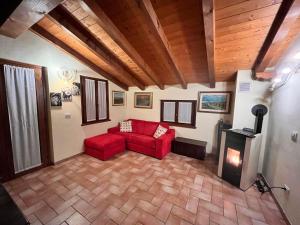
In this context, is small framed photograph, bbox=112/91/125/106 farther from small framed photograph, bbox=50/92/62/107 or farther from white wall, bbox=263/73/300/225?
white wall, bbox=263/73/300/225

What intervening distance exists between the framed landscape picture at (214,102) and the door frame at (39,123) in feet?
12.7

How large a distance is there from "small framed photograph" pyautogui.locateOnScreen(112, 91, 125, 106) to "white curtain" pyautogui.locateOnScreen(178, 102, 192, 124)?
2179 mm

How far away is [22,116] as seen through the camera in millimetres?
2627

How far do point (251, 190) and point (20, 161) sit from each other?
14.6 feet

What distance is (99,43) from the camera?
2.78 metres

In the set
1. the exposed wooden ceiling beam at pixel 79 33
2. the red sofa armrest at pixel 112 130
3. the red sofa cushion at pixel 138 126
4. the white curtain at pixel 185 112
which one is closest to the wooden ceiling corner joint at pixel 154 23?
the exposed wooden ceiling beam at pixel 79 33

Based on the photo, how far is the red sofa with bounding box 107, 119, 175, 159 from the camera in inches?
139

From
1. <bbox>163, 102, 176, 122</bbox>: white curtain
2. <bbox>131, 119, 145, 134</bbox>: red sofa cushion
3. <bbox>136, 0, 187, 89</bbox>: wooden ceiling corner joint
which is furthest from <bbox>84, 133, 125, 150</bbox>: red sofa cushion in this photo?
<bbox>136, 0, 187, 89</bbox>: wooden ceiling corner joint

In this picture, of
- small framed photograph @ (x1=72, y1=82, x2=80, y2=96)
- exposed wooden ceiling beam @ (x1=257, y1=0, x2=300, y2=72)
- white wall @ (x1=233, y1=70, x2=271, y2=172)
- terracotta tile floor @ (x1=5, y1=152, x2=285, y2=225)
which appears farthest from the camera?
small framed photograph @ (x1=72, y1=82, x2=80, y2=96)

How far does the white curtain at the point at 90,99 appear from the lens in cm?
373

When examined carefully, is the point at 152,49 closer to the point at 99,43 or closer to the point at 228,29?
the point at 99,43

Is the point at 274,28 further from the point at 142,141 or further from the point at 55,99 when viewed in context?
the point at 55,99

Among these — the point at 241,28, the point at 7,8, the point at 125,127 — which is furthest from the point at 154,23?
the point at 125,127

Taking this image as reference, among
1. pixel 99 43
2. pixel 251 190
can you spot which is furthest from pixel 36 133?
pixel 251 190
